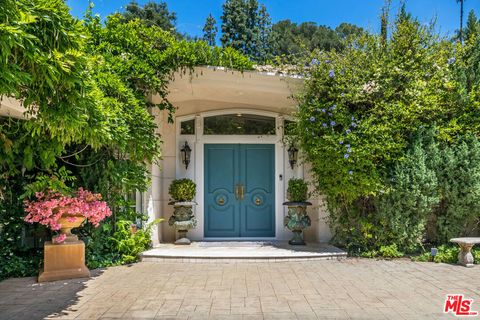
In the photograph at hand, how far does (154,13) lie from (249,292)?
2330 centimetres

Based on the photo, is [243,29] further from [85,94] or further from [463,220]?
[85,94]

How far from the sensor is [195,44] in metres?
6.03

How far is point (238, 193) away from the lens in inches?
300

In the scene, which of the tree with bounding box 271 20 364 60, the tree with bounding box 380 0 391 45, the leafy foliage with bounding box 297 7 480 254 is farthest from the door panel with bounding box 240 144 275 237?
the tree with bounding box 271 20 364 60

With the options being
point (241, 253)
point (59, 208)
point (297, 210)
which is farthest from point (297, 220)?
point (59, 208)

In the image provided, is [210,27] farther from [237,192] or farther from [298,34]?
[237,192]

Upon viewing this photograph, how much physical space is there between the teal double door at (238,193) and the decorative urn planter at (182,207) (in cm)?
68

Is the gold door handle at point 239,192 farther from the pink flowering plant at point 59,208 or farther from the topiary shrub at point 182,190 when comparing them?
the pink flowering plant at point 59,208

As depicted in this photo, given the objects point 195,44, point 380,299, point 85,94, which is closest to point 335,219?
point 380,299

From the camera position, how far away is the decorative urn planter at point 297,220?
6.81 m

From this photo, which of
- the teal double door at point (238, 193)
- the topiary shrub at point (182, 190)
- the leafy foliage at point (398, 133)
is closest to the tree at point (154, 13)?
the teal double door at point (238, 193)

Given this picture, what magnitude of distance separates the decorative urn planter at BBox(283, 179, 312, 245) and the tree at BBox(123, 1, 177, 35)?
18.5 m

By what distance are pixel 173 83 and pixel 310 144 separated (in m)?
2.48

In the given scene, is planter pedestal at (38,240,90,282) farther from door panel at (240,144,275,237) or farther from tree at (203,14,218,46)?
tree at (203,14,218,46)
